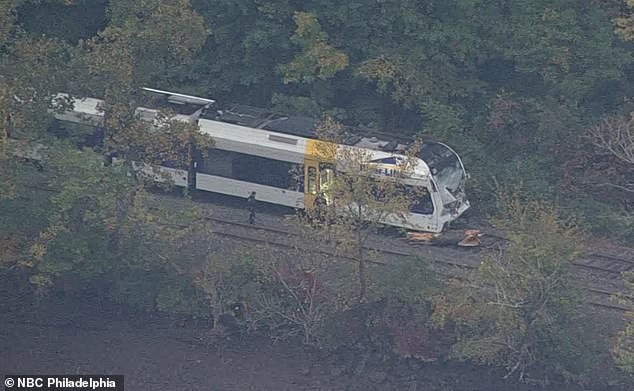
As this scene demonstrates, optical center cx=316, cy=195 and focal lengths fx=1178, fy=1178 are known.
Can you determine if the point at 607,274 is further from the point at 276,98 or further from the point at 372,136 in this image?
the point at 276,98

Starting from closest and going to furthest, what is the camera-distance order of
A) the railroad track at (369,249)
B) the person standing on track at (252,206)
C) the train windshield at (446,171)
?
the railroad track at (369,249) < the train windshield at (446,171) < the person standing on track at (252,206)

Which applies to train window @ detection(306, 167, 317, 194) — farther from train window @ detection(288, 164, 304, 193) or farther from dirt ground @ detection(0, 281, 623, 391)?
dirt ground @ detection(0, 281, 623, 391)

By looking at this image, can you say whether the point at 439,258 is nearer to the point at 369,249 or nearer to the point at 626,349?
the point at 369,249

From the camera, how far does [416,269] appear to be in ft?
74.4

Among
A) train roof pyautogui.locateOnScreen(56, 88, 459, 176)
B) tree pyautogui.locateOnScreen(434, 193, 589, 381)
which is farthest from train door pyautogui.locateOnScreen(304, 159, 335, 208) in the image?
tree pyautogui.locateOnScreen(434, 193, 589, 381)

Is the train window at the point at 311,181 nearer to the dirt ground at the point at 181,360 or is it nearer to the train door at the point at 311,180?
Result: the train door at the point at 311,180

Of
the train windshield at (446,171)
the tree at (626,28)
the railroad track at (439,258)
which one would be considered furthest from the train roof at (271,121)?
the tree at (626,28)

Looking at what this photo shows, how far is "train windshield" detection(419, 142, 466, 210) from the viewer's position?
84.2ft

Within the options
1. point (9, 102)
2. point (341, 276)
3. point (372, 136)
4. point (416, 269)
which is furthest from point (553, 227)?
point (9, 102)

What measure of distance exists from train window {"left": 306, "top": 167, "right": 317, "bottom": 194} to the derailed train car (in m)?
0.02

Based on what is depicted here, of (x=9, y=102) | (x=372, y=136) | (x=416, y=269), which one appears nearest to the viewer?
(x=9, y=102)

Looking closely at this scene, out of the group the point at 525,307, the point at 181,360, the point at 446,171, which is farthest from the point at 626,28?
the point at 181,360

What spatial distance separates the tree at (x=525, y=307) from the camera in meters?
21.1

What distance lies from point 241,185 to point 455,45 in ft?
21.8
